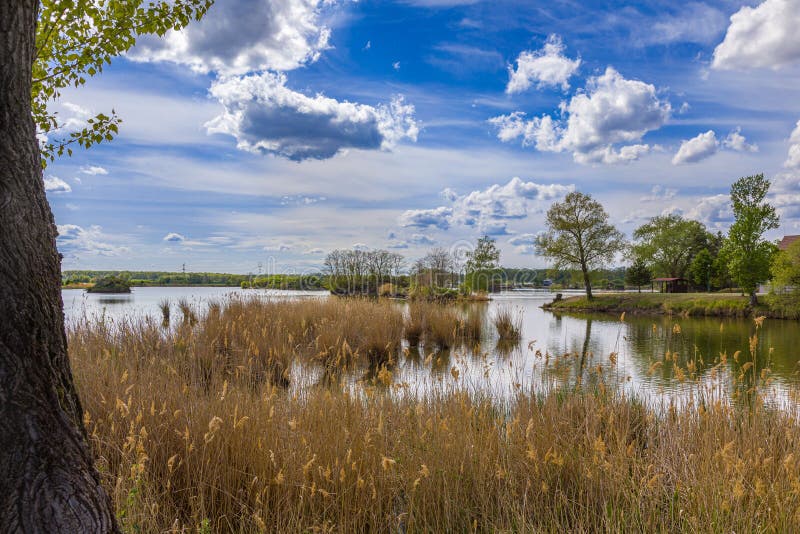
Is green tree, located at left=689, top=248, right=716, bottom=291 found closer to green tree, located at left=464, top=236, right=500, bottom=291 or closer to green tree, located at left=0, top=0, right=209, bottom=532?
green tree, located at left=464, top=236, right=500, bottom=291

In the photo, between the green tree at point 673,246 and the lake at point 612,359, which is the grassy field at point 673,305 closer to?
the lake at point 612,359

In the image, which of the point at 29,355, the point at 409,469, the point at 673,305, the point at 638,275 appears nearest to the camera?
the point at 29,355

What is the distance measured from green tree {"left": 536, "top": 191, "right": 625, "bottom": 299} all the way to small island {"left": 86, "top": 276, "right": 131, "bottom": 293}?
36646 millimetres

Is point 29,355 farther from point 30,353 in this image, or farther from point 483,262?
point 483,262

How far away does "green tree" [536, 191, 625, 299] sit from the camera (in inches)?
1688

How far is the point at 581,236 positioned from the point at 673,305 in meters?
12.4

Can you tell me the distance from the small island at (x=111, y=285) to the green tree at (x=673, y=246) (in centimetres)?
5718

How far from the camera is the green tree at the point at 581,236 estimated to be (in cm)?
4288

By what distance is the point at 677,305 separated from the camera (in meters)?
32.4

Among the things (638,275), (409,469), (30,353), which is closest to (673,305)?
(638,275)

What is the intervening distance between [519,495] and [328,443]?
1.43 meters

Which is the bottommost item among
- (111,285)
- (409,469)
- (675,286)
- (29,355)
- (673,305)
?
(673,305)

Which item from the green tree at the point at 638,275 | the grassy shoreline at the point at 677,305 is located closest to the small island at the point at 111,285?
the grassy shoreline at the point at 677,305

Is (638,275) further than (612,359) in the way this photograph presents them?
Yes
